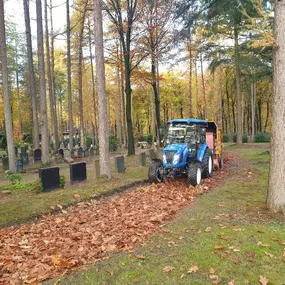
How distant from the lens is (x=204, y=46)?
22.0 metres

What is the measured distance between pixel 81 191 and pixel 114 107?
36.6m

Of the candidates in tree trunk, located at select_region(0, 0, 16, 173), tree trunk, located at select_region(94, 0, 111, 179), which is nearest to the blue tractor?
tree trunk, located at select_region(94, 0, 111, 179)

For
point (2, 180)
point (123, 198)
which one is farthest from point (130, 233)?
point (2, 180)

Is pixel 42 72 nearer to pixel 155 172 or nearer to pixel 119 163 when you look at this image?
pixel 119 163

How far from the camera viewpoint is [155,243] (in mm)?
4711

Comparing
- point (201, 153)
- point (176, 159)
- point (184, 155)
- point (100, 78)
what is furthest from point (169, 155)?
point (100, 78)

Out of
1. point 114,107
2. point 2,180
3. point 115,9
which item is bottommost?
point 2,180

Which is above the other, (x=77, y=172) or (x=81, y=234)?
(x=77, y=172)

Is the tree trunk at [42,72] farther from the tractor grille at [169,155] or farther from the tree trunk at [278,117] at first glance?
the tree trunk at [278,117]

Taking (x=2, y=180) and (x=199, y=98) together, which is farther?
(x=199, y=98)

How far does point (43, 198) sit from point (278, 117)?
680 cm

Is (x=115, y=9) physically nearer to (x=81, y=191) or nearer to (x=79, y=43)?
(x=79, y=43)

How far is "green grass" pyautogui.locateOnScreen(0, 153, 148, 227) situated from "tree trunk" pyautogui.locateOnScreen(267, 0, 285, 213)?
5284 mm

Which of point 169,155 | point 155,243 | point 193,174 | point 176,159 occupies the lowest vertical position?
point 155,243
